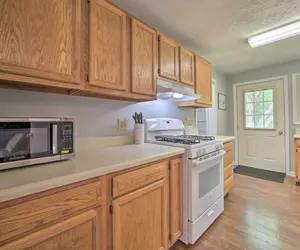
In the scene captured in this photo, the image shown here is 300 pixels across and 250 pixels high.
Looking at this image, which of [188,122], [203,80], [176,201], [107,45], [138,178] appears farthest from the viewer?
[188,122]

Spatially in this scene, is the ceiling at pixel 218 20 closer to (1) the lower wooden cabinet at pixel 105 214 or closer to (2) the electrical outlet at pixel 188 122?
(2) the electrical outlet at pixel 188 122

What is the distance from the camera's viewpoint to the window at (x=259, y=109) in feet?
11.8

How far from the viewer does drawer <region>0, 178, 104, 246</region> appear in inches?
25.4

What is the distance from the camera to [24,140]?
895 millimetres

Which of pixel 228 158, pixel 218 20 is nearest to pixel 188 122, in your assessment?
pixel 228 158

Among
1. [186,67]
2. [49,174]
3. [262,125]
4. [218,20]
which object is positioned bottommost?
[49,174]

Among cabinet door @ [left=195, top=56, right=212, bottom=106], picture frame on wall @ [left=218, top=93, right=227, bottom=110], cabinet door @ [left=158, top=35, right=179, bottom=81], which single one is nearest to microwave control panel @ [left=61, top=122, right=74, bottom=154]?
cabinet door @ [left=158, top=35, right=179, bottom=81]

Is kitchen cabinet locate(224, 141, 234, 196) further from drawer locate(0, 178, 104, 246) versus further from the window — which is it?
drawer locate(0, 178, 104, 246)

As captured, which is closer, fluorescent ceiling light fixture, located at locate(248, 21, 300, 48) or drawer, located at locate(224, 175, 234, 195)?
fluorescent ceiling light fixture, located at locate(248, 21, 300, 48)

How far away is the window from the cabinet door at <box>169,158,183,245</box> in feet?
10.3

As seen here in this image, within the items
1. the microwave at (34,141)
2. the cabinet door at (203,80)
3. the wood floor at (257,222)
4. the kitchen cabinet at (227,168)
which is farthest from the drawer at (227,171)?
the microwave at (34,141)

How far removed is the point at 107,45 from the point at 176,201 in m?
1.39

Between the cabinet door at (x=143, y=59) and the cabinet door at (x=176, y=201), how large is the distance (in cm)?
73

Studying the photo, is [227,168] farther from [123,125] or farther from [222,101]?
[222,101]
